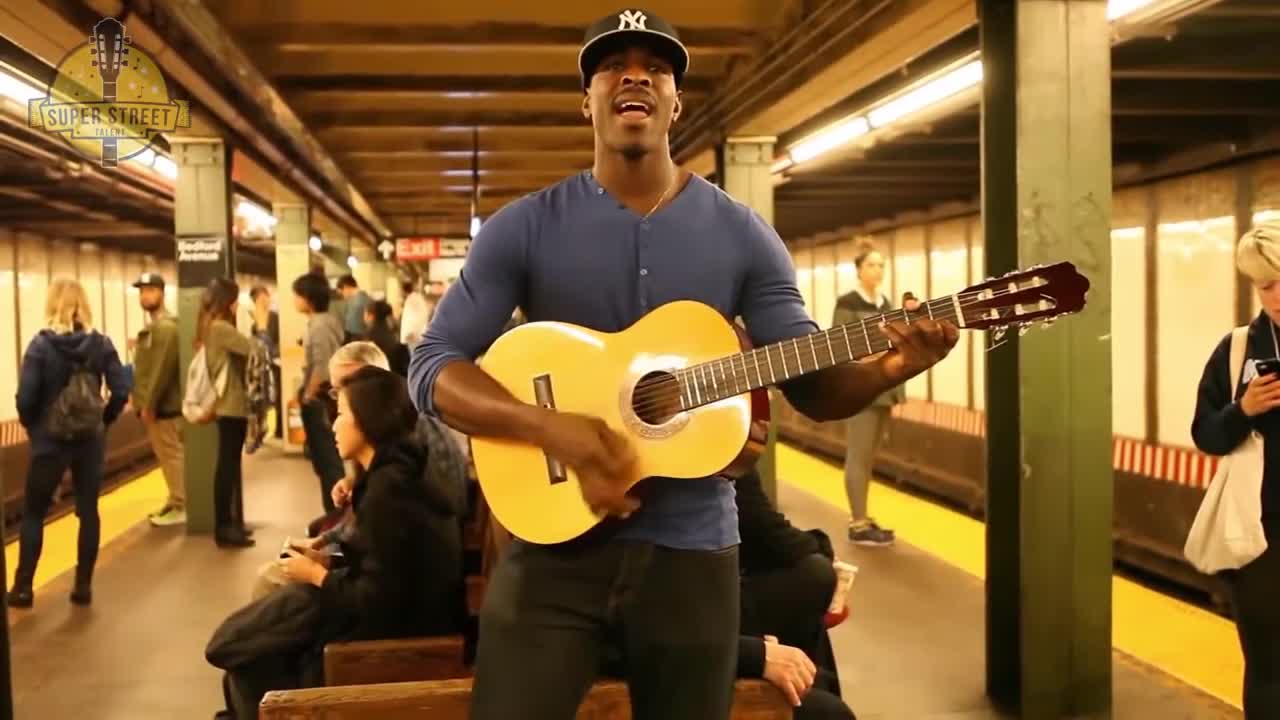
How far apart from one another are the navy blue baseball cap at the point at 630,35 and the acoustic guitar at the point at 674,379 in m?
0.42

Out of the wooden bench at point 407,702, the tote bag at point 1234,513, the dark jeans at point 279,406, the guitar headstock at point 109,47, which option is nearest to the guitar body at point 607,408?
the wooden bench at point 407,702

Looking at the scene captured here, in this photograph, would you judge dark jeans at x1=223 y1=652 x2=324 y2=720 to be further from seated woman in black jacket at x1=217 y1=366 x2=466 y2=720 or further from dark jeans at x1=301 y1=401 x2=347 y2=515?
dark jeans at x1=301 y1=401 x2=347 y2=515

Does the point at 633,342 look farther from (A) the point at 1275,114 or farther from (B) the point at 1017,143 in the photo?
(A) the point at 1275,114

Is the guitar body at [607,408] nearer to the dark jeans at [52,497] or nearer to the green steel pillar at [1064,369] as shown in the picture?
the green steel pillar at [1064,369]

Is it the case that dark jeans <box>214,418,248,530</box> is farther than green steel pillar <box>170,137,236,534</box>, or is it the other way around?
green steel pillar <box>170,137,236,534</box>

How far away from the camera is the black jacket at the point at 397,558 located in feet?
9.19

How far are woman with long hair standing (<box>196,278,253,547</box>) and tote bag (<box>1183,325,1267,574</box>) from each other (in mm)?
5756

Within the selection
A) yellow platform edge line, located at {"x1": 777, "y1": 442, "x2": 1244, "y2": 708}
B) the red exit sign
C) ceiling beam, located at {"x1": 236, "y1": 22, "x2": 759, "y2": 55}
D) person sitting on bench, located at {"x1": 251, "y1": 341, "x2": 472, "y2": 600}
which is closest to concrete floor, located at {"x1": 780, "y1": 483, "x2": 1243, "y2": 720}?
yellow platform edge line, located at {"x1": 777, "y1": 442, "x2": 1244, "y2": 708}

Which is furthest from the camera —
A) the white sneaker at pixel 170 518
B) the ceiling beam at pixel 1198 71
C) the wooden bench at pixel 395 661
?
the white sneaker at pixel 170 518

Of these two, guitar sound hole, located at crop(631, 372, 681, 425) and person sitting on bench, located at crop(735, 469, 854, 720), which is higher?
guitar sound hole, located at crop(631, 372, 681, 425)

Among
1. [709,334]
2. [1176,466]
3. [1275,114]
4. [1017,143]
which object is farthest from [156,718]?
[1275,114]

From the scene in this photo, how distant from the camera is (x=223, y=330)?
6879 millimetres

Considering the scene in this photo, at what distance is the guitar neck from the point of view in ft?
5.38

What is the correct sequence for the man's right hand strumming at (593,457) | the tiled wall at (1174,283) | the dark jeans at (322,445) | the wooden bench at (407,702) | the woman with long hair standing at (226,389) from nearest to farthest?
the man's right hand strumming at (593,457)
the wooden bench at (407,702)
the tiled wall at (1174,283)
the woman with long hair standing at (226,389)
the dark jeans at (322,445)
